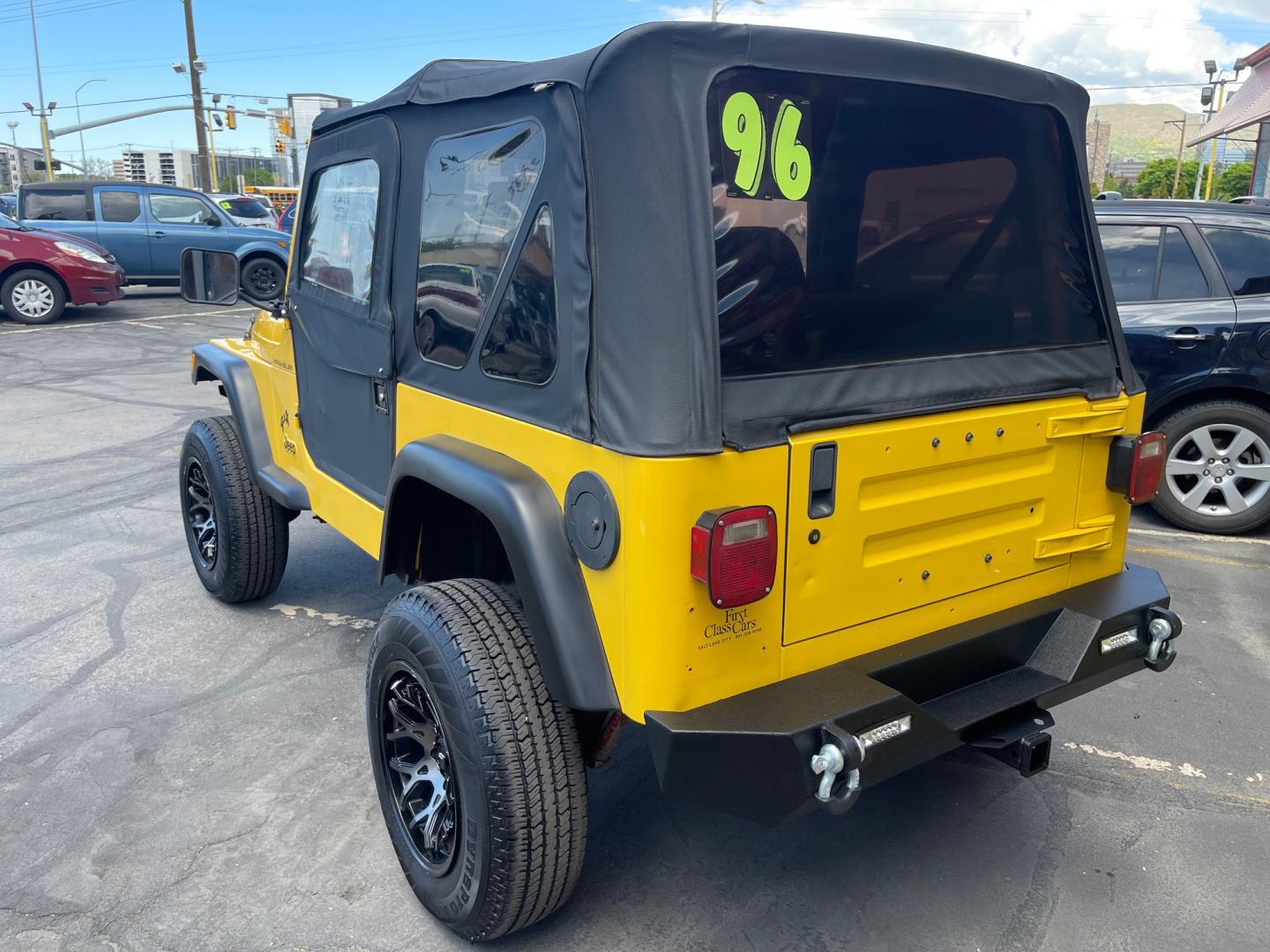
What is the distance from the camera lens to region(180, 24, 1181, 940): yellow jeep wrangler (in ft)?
6.73

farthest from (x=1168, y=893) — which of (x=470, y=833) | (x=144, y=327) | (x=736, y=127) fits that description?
(x=144, y=327)

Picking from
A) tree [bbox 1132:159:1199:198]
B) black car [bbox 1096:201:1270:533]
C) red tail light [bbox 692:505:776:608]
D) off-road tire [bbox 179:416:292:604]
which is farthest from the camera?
tree [bbox 1132:159:1199:198]

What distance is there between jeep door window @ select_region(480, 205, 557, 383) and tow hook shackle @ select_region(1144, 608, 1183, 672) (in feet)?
5.85

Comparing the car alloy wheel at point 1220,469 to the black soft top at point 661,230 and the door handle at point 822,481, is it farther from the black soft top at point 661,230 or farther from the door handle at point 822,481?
the black soft top at point 661,230

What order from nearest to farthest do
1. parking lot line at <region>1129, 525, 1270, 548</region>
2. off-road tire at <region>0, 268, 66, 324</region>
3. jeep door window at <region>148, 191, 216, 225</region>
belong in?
parking lot line at <region>1129, 525, 1270, 548</region> → off-road tire at <region>0, 268, 66, 324</region> → jeep door window at <region>148, 191, 216, 225</region>

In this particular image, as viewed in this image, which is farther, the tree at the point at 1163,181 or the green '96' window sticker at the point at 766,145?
the tree at the point at 1163,181

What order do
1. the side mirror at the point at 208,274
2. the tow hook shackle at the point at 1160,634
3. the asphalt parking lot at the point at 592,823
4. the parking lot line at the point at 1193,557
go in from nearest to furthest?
the asphalt parking lot at the point at 592,823, the tow hook shackle at the point at 1160,634, the side mirror at the point at 208,274, the parking lot line at the point at 1193,557

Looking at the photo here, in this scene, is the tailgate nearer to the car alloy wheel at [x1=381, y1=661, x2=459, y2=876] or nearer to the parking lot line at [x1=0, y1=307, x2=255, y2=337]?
the car alloy wheel at [x1=381, y1=661, x2=459, y2=876]

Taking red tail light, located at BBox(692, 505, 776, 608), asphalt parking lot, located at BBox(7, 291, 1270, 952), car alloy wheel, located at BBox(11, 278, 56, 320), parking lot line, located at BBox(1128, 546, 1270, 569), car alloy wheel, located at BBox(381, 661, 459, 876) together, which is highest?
red tail light, located at BBox(692, 505, 776, 608)

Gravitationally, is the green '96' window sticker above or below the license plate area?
above

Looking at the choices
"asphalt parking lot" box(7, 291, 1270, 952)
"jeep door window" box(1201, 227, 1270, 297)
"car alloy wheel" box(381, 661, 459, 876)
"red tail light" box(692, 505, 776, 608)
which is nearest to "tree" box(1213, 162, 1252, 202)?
"jeep door window" box(1201, 227, 1270, 297)

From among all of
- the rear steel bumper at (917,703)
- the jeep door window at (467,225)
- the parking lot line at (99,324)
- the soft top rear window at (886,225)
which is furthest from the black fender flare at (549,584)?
the parking lot line at (99,324)

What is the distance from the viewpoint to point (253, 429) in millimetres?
4086

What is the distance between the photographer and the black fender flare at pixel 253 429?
382 cm
